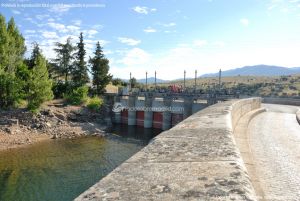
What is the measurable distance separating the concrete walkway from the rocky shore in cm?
3034

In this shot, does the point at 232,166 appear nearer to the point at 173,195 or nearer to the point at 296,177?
the point at 173,195

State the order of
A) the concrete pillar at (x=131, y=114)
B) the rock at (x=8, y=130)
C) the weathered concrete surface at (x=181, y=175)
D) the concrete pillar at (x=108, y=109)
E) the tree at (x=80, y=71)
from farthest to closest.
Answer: the tree at (x=80, y=71) < the concrete pillar at (x=131, y=114) < the concrete pillar at (x=108, y=109) < the rock at (x=8, y=130) < the weathered concrete surface at (x=181, y=175)

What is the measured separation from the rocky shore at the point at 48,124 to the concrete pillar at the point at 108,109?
933mm

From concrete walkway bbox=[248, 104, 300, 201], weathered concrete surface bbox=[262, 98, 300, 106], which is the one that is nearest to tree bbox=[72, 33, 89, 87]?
weathered concrete surface bbox=[262, 98, 300, 106]

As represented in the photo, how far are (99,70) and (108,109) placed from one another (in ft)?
41.8

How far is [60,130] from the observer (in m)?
43.9

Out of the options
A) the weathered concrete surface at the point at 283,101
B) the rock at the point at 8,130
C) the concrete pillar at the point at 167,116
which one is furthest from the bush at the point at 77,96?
the weathered concrete surface at the point at 283,101

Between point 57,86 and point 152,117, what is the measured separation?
21257mm

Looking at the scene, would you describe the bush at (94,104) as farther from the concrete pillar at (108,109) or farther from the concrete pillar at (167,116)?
the concrete pillar at (167,116)

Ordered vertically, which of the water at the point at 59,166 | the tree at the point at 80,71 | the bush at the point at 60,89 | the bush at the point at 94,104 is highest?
the tree at the point at 80,71

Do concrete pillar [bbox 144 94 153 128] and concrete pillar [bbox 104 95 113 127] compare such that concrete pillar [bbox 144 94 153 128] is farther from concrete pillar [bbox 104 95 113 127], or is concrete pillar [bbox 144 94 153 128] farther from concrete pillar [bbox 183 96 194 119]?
concrete pillar [bbox 183 96 194 119]

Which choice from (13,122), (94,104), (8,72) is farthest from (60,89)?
(13,122)

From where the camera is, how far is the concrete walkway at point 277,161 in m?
6.92

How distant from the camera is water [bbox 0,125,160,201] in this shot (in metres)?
21.7
